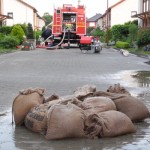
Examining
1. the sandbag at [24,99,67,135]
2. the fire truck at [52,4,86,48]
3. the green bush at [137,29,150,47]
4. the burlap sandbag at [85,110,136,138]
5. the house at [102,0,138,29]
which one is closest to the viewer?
the burlap sandbag at [85,110,136,138]

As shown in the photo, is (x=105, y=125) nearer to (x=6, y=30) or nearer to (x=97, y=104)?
(x=97, y=104)

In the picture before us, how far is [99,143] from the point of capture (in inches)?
284

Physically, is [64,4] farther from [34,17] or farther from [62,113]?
[34,17]

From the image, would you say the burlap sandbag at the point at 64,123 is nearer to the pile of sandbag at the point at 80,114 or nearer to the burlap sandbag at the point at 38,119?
the pile of sandbag at the point at 80,114

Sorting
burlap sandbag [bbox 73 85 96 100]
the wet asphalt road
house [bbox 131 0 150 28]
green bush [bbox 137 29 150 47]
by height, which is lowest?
the wet asphalt road

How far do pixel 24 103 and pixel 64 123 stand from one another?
1399 millimetres

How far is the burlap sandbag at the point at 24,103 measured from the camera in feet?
27.5

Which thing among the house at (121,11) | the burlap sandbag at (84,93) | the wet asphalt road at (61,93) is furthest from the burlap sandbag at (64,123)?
the house at (121,11)

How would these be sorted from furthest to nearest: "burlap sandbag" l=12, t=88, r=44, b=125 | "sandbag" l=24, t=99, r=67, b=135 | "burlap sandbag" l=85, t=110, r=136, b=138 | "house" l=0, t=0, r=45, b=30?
"house" l=0, t=0, r=45, b=30
"burlap sandbag" l=12, t=88, r=44, b=125
"sandbag" l=24, t=99, r=67, b=135
"burlap sandbag" l=85, t=110, r=136, b=138

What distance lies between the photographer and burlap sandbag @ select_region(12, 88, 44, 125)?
8391 millimetres

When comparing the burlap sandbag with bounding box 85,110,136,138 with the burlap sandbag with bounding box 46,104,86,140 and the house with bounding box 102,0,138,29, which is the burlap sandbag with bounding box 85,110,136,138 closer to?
the burlap sandbag with bounding box 46,104,86,140

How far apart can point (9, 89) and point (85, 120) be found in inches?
270

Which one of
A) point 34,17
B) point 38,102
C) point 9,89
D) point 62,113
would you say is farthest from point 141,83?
point 34,17

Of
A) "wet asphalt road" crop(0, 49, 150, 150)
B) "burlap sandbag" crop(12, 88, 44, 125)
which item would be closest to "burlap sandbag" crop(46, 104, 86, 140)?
"wet asphalt road" crop(0, 49, 150, 150)
